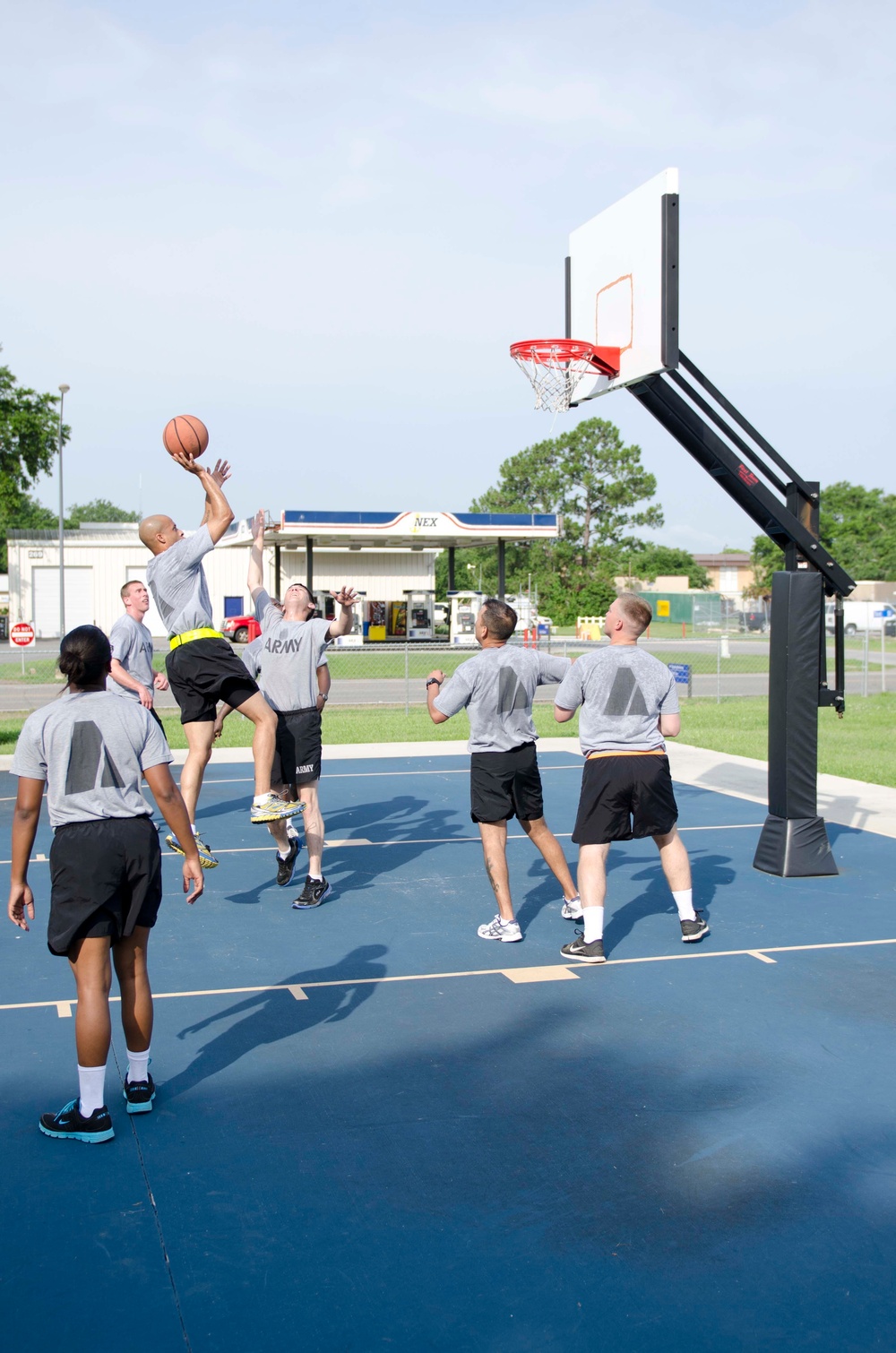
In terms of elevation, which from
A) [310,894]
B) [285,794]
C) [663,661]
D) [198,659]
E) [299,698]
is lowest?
[310,894]

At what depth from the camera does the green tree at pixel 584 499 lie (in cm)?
7131

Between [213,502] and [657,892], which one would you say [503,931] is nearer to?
[657,892]

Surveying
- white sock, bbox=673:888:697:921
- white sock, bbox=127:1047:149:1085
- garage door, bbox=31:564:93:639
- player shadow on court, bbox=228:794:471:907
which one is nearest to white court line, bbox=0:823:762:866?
player shadow on court, bbox=228:794:471:907

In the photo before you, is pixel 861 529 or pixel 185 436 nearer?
pixel 185 436

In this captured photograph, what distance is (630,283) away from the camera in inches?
347

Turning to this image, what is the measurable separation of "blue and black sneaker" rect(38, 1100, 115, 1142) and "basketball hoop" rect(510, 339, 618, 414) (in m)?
6.52

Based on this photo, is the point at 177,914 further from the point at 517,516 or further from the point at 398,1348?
the point at 517,516

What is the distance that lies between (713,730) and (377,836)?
9806mm

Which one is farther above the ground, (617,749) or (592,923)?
(617,749)

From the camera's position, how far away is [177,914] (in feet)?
24.6

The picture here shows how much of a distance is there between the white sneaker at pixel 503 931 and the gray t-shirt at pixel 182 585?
2.65 meters

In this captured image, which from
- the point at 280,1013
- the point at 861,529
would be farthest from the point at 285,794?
the point at 861,529

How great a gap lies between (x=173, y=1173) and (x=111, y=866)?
108 centimetres

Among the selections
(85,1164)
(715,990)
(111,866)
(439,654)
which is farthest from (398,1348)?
(439,654)
